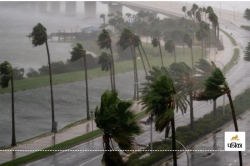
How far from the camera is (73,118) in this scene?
94.1m

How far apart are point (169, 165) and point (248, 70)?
244 ft

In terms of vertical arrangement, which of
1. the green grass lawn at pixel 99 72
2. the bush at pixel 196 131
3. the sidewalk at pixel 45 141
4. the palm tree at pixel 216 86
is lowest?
the green grass lawn at pixel 99 72

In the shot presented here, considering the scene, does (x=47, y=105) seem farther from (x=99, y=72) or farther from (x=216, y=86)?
(x=216, y=86)

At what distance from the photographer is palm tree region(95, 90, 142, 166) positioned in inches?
1203

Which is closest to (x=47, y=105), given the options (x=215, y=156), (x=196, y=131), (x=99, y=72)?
(x=99, y=72)

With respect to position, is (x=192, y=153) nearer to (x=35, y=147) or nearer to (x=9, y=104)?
(x=35, y=147)

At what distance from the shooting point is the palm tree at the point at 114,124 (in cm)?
3056

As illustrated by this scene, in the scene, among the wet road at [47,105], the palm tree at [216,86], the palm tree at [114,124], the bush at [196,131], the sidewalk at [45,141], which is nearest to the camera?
the palm tree at [114,124]

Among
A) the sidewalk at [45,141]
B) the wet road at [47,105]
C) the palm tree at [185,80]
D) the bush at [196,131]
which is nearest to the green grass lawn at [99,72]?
the wet road at [47,105]

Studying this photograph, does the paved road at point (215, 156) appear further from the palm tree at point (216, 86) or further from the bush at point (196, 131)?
the palm tree at point (216, 86)

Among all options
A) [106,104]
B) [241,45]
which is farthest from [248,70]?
[106,104]

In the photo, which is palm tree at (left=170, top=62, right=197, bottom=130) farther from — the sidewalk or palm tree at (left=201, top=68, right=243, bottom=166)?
palm tree at (left=201, top=68, right=243, bottom=166)

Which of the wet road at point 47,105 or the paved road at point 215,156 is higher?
the paved road at point 215,156

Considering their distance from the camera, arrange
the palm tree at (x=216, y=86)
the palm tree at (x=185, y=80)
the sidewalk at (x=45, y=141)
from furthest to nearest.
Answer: the palm tree at (x=185, y=80) < the sidewalk at (x=45, y=141) < the palm tree at (x=216, y=86)
